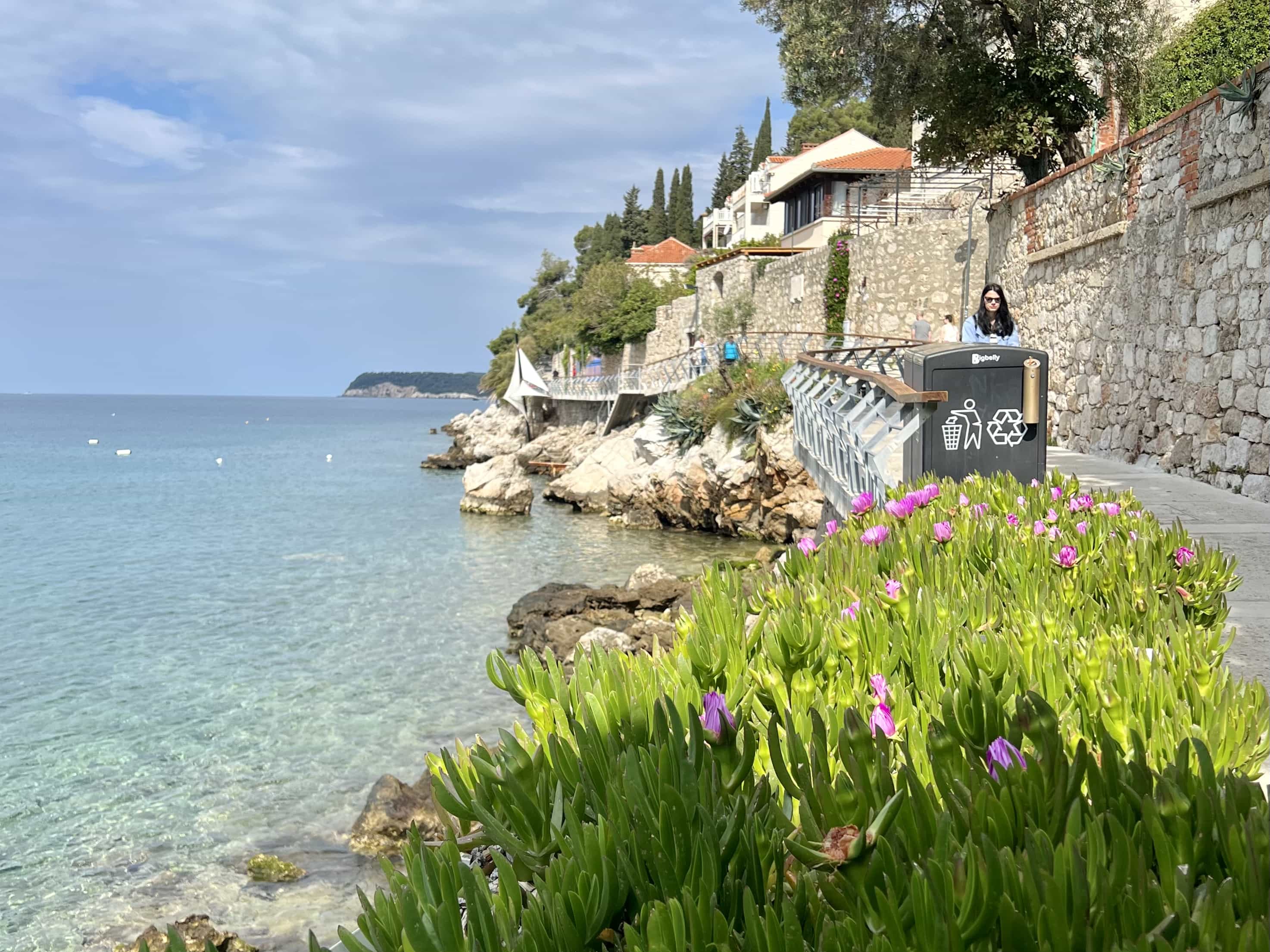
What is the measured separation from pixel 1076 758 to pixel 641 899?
0.80 metres

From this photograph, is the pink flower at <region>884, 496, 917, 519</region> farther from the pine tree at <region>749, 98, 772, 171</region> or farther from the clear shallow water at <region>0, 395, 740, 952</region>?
the pine tree at <region>749, 98, 772, 171</region>

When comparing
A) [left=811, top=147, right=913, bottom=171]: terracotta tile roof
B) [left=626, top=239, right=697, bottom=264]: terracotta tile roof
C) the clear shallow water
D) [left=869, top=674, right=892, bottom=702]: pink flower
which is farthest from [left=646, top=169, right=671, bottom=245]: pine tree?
[left=869, top=674, right=892, bottom=702]: pink flower

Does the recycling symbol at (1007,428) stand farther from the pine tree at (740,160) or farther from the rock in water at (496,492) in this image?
the pine tree at (740,160)

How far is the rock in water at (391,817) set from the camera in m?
8.04

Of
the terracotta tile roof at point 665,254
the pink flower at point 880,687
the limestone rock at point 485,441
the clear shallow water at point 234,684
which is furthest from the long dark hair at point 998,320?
the terracotta tile roof at point 665,254

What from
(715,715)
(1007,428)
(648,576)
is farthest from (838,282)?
(715,715)

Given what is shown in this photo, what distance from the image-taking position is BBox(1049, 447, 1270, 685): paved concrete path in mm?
4051

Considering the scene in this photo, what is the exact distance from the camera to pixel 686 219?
77062 millimetres

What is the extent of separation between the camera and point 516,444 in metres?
48.7

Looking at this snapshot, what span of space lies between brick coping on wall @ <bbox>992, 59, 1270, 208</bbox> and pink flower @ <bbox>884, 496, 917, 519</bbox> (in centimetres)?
580

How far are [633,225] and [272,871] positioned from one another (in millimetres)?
75250

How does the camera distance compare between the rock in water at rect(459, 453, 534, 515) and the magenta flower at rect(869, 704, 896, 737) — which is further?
Answer: the rock in water at rect(459, 453, 534, 515)

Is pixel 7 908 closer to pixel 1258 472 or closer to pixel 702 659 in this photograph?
pixel 702 659

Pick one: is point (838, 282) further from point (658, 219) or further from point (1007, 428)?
point (658, 219)
